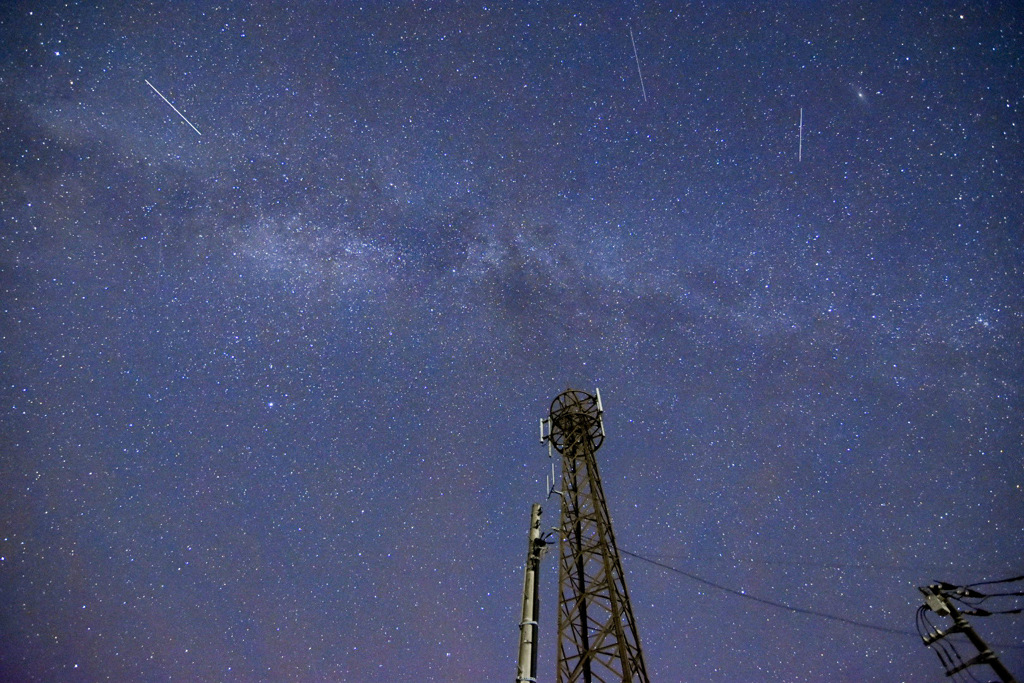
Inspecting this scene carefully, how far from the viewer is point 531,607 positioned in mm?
13203

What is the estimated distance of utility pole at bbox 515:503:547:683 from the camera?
1217 centimetres

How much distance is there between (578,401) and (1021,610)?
13894 millimetres

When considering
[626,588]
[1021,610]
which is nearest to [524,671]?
[626,588]

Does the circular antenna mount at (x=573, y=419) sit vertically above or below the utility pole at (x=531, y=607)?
above

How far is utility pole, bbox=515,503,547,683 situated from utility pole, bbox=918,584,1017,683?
11.2 meters

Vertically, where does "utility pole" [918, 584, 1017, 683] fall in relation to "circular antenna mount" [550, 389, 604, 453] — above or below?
below

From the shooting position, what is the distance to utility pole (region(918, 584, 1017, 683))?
45.8ft

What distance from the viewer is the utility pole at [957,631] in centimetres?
1397

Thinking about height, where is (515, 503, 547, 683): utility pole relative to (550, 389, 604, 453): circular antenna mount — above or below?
below

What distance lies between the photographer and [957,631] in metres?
16.1

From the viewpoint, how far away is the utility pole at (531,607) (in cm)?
1217

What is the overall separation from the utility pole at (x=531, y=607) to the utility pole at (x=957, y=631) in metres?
11.2

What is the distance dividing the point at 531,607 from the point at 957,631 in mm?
13041

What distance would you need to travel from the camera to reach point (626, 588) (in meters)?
14.2
